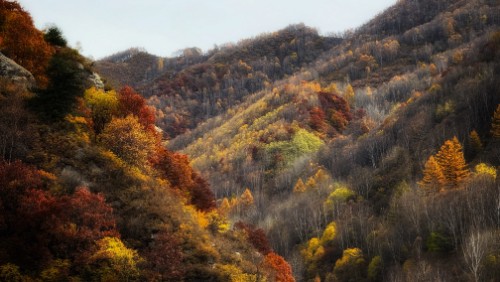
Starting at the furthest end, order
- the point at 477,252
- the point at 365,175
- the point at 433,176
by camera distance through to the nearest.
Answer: the point at 365,175 < the point at 433,176 < the point at 477,252

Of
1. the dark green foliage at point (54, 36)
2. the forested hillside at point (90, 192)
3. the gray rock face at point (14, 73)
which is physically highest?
the dark green foliage at point (54, 36)

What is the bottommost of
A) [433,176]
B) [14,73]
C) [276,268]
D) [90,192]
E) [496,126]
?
[433,176]

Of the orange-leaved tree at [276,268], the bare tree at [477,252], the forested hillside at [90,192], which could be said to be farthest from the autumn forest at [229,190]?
the bare tree at [477,252]

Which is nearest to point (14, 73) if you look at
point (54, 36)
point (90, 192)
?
point (54, 36)

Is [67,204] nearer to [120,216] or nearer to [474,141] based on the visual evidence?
[120,216]

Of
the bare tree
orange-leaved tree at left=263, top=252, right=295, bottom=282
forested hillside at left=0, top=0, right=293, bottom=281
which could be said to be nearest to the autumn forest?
forested hillside at left=0, top=0, right=293, bottom=281

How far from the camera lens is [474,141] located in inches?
3305

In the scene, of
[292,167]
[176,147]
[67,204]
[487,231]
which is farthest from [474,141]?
[176,147]

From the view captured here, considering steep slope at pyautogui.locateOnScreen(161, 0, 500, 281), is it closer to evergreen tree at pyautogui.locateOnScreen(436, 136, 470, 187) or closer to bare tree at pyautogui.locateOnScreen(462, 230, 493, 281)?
bare tree at pyautogui.locateOnScreen(462, 230, 493, 281)

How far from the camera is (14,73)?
36969mm

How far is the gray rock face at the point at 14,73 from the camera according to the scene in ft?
119

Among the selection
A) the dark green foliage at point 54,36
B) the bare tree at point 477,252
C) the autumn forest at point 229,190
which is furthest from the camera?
the bare tree at point 477,252

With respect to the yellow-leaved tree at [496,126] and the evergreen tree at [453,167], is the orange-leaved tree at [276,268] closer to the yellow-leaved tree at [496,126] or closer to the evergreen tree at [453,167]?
the evergreen tree at [453,167]

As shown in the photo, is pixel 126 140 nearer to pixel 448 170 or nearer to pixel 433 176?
pixel 433 176
